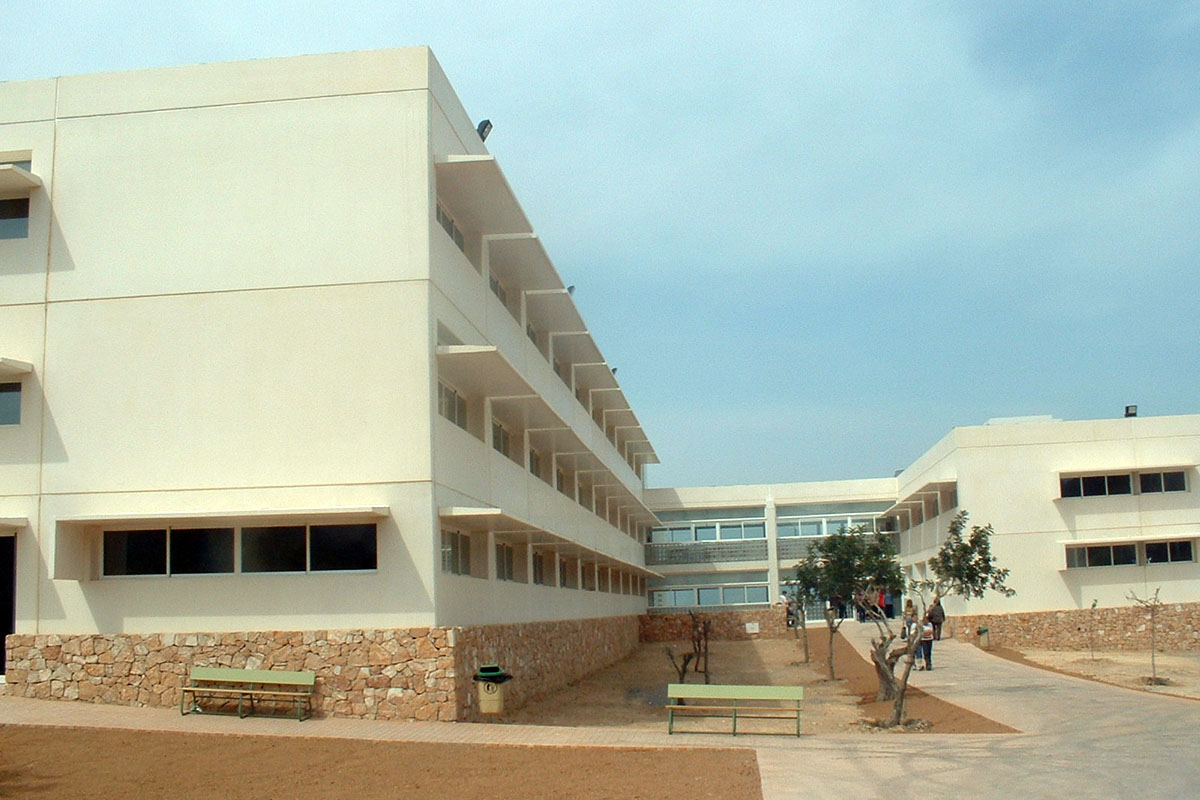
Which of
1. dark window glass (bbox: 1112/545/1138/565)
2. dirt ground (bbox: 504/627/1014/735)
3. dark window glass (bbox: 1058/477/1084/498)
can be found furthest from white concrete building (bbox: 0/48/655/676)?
dark window glass (bbox: 1112/545/1138/565)

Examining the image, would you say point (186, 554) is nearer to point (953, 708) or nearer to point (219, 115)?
point (219, 115)

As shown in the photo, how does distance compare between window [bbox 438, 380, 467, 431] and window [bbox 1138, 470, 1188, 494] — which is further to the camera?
window [bbox 1138, 470, 1188, 494]

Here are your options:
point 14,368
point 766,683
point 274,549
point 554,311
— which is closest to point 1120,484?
point 766,683

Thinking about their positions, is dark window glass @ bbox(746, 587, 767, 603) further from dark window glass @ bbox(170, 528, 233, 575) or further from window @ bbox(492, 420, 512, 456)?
dark window glass @ bbox(170, 528, 233, 575)

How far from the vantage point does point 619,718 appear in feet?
68.5

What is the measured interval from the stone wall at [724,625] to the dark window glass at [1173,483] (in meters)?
17.6

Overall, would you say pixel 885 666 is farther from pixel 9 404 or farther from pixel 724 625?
pixel 724 625

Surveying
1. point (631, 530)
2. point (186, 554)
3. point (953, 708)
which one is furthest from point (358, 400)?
point (631, 530)

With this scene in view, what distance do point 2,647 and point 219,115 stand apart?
9046 millimetres

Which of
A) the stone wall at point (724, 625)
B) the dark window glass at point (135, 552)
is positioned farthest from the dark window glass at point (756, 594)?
the dark window glass at point (135, 552)

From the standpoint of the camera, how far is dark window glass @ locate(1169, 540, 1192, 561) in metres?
40.1

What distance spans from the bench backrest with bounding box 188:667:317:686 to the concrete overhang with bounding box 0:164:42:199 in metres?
8.21

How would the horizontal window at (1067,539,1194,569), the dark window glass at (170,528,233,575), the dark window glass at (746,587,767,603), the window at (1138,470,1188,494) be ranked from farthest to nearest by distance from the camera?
the dark window glass at (746,587,767,603)
the window at (1138,470,1188,494)
the horizontal window at (1067,539,1194,569)
the dark window glass at (170,528,233,575)

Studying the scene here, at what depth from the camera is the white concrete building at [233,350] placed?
18.1 metres
